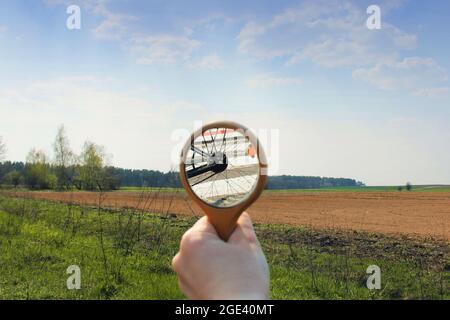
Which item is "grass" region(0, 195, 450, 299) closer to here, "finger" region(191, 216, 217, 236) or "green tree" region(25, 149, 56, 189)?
"finger" region(191, 216, 217, 236)

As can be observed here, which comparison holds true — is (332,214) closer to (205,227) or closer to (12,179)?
(205,227)

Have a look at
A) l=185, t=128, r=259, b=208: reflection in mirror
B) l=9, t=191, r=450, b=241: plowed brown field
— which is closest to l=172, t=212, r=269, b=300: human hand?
l=185, t=128, r=259, b=208: reflection in mirror

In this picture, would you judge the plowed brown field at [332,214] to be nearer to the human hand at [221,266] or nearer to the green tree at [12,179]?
the human hand at [221,266]

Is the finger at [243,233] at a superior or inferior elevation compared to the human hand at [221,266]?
superior

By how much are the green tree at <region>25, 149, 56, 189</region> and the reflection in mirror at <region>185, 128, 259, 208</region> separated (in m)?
61.6

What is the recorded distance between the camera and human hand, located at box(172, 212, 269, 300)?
4.74 ft


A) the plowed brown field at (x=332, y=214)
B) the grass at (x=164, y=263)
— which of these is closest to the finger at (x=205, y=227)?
the grass at (x=164, y=263)

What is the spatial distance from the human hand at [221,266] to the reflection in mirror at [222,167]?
23cm

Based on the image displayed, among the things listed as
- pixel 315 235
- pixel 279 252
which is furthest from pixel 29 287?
pixel 315 235

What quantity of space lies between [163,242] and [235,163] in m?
8.08

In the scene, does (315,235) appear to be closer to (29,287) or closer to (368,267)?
(368,267)

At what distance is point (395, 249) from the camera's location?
36.9 feet

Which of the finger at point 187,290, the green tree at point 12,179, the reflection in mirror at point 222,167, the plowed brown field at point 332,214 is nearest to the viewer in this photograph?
the finger at point 187,290

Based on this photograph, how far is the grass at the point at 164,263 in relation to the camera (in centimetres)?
671
